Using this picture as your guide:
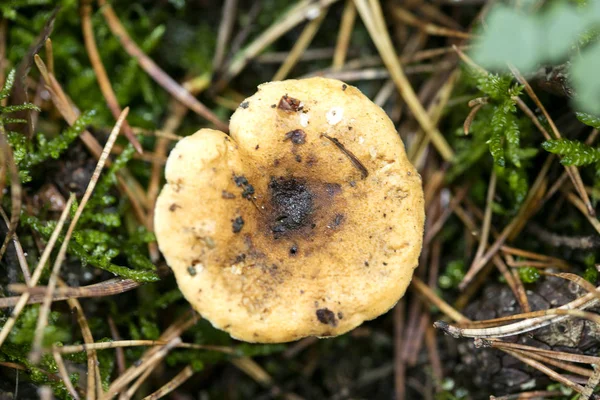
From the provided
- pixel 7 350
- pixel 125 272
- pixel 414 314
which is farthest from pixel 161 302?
pixel 414 314

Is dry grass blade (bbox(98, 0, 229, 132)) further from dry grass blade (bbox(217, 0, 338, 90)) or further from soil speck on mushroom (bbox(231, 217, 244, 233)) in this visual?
soil speck on mushroom (bbox(231, 217, 244, 233))

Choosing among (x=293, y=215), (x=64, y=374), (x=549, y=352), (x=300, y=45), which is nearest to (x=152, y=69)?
(x=300, y=45)

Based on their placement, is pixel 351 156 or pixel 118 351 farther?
pixel 118 351

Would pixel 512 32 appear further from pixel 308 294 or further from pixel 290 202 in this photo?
pixel 308 294

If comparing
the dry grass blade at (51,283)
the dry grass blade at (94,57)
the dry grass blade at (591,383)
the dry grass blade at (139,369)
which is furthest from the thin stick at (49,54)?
the dry grass blade at (591,383)

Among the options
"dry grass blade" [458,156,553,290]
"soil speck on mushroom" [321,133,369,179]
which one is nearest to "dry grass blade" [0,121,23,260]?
"soil speck on mushroom" [321,133,369,179]

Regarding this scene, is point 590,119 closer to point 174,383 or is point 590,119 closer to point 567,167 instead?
point 567,167
